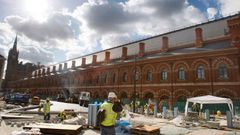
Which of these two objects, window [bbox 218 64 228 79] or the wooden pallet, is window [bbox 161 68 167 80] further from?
the wooden pallet

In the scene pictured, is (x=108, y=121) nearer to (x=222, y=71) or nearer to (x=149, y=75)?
(x=222, y=71)

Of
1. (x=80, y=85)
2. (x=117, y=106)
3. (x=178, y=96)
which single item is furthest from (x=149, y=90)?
(x=117, y=106)

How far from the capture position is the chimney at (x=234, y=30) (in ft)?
80.2

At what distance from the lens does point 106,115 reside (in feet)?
18.6

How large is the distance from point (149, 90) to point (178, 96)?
4.97m

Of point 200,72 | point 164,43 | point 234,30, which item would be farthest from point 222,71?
point 164,43

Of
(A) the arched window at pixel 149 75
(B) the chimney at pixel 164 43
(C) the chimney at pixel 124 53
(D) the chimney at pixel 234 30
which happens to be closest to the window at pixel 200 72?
(D) the chimney at pixel 234 30

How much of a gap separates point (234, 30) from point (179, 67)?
8.30 metres

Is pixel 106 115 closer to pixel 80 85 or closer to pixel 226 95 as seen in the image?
pixel 226 95

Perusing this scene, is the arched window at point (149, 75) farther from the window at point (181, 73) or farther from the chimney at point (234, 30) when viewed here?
the chimney at point (234, 30)

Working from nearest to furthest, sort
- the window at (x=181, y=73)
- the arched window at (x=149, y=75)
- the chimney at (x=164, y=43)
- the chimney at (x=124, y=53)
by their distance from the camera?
the window at (x=181, y=73)
the arched window at (x=149, y=75)
the chimney at (x=164, y=43)
the chimney at (x=124, y=53)

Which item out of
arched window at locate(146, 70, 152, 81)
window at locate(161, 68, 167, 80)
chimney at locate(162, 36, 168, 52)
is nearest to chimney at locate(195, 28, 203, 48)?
chimney at locate(162, 36, 168, 52)

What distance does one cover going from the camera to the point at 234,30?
25281mm

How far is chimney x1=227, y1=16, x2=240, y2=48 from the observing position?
24.4 metres
